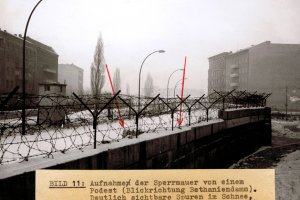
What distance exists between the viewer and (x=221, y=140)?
12648mm

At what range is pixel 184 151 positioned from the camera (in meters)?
8.87

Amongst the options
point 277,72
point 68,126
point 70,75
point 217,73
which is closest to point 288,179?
point 68,126

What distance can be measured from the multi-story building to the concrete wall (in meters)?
6.91

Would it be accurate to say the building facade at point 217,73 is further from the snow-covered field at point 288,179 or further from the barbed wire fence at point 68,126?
the barbed wire fence at point 68,126

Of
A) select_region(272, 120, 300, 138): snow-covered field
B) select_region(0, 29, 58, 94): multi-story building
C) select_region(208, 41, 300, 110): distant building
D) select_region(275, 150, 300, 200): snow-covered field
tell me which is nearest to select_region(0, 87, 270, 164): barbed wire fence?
select_region(0, 29, 58, 94): multi-story building

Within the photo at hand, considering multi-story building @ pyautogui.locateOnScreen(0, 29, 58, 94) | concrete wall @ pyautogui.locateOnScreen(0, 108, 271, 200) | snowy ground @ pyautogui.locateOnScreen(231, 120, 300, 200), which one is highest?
multi-story building @ pyautogui.locateOnScreen(0, 29, 58, 94)

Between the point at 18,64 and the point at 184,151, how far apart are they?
47.7 ft

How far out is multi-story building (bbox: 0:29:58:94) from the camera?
616 inches

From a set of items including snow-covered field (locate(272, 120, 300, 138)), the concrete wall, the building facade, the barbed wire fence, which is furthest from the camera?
the building facade

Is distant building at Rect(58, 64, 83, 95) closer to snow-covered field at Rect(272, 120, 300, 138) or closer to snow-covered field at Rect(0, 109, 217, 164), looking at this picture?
snow-covered field at Rect(272, 120, 300, 138)

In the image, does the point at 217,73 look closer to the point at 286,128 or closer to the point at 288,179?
the point at 286,128

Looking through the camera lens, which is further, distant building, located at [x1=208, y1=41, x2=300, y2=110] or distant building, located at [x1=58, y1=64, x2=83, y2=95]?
distant building, located at [x1=58, y1=64, x2=83, y2=95]

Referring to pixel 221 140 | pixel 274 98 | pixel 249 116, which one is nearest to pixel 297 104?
pixel 274 98

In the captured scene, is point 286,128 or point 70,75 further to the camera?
point 70,75
